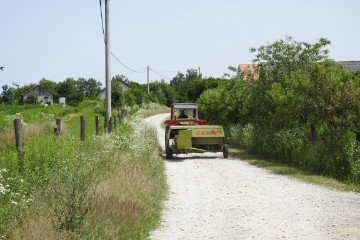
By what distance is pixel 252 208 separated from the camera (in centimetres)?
965

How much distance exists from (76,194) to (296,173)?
9873mm

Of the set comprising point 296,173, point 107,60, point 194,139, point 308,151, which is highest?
point 107,60

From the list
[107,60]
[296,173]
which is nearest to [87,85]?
A: [107,60]

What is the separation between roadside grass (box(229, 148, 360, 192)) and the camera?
12.4 m

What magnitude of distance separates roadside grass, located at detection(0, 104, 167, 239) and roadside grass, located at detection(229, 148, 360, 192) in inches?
175

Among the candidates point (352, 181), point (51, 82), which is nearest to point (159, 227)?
point (352, 181)

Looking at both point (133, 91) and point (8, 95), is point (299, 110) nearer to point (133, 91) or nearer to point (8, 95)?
point (133, 91)

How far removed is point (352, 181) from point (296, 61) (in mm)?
7941

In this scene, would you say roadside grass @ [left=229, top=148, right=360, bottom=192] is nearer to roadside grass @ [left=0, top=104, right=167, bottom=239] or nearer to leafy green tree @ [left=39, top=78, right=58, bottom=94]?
roadside grass @ [left=0, top=104, right=167, bottom=239]

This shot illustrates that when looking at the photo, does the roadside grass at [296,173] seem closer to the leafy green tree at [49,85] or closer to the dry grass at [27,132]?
the dry grass at [27,132]

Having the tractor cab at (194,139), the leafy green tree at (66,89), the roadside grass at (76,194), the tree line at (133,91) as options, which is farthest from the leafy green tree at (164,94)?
the roadside grass at (76,194)

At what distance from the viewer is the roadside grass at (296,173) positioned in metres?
12.4

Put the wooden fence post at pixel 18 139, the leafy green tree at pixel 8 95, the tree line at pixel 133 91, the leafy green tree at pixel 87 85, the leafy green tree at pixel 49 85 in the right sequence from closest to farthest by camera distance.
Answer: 1. the wooden fence post at pixel 18 139
2. the tree line at pixel 133 91
3. the leafy green tree at pixel 8 95
4. the leafy green tree at pixel 49 85
5. the leafy green tree at pixel 87 85

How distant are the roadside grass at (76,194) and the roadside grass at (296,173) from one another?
4.45 m
